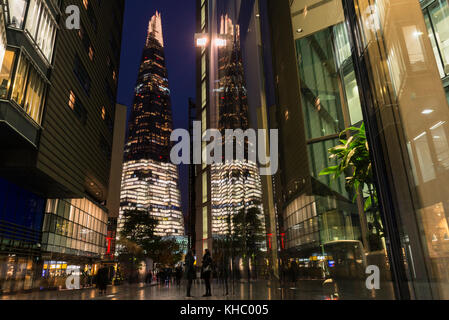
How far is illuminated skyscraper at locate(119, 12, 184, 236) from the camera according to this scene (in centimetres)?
17100

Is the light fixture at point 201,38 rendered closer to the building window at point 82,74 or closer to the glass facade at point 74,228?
the building window at point 82,74

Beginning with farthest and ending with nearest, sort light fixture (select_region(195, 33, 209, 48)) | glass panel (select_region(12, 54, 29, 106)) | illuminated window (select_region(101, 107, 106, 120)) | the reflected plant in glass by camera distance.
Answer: illuminated window (select_region(101, 107, 106, 120)) → light fixture (select_region(195, 33, 209, 48)) → glass panel (select_region(12, 54, 29, 106)) → the reflected plant in glass

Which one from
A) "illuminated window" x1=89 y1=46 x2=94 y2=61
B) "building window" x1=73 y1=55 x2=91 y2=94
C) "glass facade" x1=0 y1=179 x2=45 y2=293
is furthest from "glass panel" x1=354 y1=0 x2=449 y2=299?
"illuminated window" x1=89 y1=46 x2=94 y2=61

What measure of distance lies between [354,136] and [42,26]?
1598 centimetres

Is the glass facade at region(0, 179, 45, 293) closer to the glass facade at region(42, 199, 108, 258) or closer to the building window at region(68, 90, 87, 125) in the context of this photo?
the glass facade at region(42, 199, 108, 258)

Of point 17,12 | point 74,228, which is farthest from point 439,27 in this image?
point 74,228

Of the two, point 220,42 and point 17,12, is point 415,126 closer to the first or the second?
point 220,42

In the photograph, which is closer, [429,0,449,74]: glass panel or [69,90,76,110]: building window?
[429,0,449,74]: glass panel

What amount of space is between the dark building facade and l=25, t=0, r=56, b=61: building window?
0.04 meters

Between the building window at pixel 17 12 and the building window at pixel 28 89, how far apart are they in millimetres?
1210

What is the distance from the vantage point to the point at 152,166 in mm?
178875

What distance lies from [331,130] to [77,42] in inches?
792

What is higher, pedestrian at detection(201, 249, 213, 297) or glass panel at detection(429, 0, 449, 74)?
glass panel at detection(429, 0, 449, 74)
